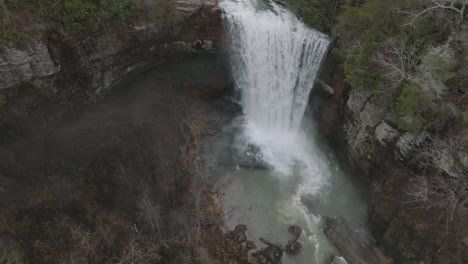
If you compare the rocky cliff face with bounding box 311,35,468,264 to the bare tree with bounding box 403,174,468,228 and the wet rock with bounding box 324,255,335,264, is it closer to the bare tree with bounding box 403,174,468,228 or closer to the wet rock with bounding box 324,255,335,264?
the bare tree with bounding box 403,174,468,228

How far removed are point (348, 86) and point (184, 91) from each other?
11.8 meters

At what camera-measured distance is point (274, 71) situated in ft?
73.9

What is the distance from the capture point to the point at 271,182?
20000 millimetres

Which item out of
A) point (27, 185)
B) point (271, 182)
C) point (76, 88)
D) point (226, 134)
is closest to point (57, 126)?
point (76, 88)

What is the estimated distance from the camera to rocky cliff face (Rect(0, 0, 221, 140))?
17.2m

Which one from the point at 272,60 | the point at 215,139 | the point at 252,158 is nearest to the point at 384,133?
the point at 252,158

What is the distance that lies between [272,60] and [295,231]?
11451mm

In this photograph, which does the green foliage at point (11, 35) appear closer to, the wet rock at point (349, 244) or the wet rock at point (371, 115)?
the wet rock at point (371, 115)

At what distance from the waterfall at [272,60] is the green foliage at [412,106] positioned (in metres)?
6.74

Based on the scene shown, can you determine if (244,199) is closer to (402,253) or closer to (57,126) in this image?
(402,253)

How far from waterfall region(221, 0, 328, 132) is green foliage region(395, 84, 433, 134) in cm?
674

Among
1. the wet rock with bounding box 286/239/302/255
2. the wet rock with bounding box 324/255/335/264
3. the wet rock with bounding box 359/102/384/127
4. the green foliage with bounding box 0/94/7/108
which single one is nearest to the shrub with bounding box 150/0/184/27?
the green foliage with bounding box 0/94/7/108

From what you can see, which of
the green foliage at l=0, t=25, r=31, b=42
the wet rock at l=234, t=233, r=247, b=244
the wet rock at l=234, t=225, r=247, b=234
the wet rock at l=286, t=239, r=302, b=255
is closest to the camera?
the green foliage at l=0, t=25, r=31, b=42

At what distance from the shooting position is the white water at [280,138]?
18.2 m
